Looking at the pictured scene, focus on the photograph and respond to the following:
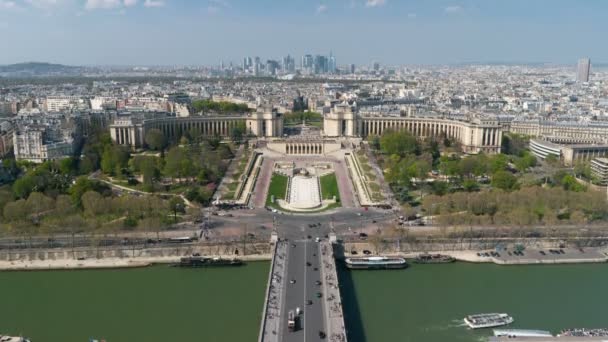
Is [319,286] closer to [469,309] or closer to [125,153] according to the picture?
[469,309]

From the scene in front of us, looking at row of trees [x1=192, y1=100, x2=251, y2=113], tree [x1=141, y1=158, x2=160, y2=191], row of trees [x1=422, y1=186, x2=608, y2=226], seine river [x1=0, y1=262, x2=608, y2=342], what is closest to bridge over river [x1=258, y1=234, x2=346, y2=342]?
seine river [x1=0, y1=262, x2=608, y2=342]

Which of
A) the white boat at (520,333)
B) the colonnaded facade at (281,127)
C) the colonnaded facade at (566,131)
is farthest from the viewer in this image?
the colonnaded facade at (281,127)

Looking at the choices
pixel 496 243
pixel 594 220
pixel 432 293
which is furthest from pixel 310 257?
pixel 594 220

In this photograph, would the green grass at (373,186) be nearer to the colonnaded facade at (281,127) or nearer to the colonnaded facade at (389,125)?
the colonnaded facade at (281,127)

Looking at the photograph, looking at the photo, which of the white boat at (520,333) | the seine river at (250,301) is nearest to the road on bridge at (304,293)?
the seine river at (250,301)

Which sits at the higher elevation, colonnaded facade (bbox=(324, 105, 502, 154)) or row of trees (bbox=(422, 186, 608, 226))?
colonnaded facade (bbox=(324, 105, 502, 154))

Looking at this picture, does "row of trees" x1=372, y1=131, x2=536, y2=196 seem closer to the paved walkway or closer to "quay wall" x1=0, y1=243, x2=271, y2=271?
the paved walkway

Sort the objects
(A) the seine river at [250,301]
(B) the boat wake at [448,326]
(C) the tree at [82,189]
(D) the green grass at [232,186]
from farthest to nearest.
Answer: (D) the green grass at [232,186] < (C) the tree at [82,189] < (B) the boat wake at [448,326] < (A) the seine river at [250,301]
